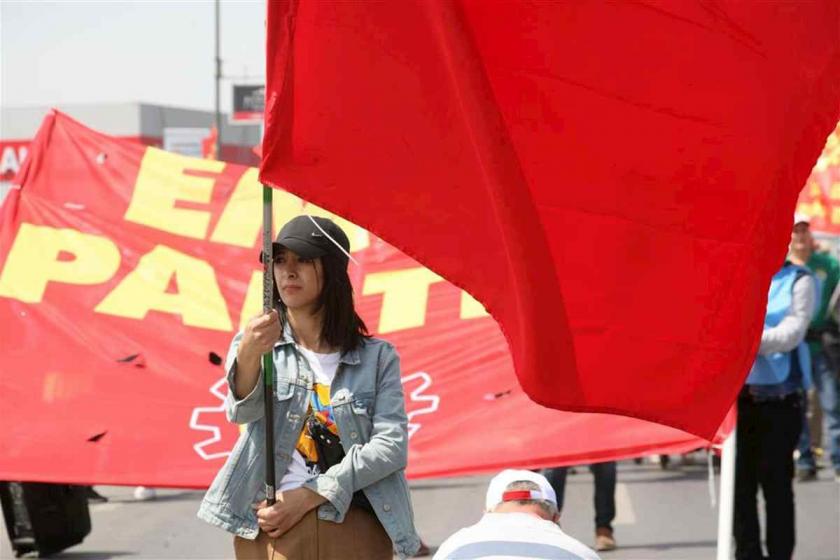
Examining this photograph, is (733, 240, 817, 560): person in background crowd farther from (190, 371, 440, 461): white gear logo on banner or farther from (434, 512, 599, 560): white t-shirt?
(434, 512, 599, 560): white t-shirt

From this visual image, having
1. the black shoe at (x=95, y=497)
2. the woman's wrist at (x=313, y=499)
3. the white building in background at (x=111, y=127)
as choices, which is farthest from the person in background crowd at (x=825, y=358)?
the white building in background at (x=111, y=127)

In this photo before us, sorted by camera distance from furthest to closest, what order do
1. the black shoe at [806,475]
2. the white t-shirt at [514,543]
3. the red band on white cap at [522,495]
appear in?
1. the black shoe at [806,475]
2. the red band on white cap at [522,495]
3. the white t-shirt at [514,543]

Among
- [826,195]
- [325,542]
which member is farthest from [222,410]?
[826,195]

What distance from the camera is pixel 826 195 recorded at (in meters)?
14.6

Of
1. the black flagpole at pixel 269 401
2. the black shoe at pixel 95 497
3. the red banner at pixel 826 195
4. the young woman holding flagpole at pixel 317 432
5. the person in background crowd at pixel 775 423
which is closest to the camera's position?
the black flagpole at pixel 269 401

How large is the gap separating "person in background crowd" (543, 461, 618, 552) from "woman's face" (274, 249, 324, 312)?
5037 mm

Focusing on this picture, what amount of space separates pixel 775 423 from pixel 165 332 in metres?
3.14

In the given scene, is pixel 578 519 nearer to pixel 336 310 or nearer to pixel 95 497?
pixel 95 497

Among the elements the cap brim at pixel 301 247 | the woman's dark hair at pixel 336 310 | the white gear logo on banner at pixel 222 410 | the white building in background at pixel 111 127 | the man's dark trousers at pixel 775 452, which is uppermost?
the cap brim at pixel 301 247

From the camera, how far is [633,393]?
16.0ft

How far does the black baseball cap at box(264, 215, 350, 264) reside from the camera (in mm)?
5281

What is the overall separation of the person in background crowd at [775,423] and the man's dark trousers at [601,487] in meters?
1.32

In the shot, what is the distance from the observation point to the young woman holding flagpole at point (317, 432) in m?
5.18

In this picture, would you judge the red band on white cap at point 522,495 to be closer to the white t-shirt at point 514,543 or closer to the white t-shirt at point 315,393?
the white t-shirt at point 514,543
